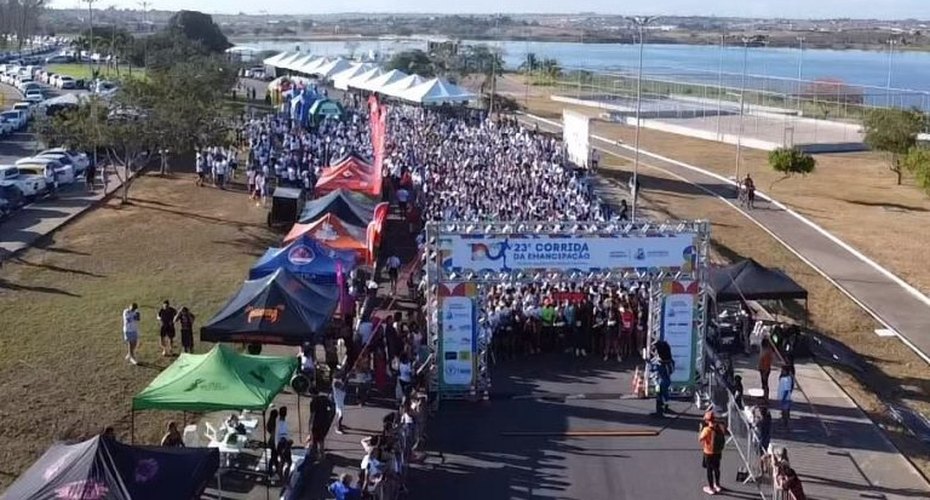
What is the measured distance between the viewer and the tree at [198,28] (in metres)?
101

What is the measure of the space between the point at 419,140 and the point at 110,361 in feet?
81.8

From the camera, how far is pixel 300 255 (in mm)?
21031

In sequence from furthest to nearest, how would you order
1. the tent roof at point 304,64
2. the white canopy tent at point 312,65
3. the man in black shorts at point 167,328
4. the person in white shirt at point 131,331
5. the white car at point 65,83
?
1. the white car at point 65,83
2. the tent roof at point 304,64
3. the white canopy tent at point 312,65
4. the man in black shorts at point 167,328
5. the person in white shirt at point 131,331

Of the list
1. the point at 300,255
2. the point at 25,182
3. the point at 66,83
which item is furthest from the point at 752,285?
the point at 66,83

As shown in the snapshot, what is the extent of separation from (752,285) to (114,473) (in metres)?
13.6

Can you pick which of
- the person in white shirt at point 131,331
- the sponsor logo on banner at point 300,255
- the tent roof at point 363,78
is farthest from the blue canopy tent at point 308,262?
the tent roof at point 363,78

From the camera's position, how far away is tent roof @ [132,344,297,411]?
13.6m

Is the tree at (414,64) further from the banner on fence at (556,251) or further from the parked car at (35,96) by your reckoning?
the banner on fence at (556,251)

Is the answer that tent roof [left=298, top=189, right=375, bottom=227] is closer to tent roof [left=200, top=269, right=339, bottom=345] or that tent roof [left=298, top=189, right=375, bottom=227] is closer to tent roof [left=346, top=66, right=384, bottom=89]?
tent roof [left=200, top=269, right=339, bottom=345]

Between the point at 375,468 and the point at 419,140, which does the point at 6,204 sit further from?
the point at 375,468

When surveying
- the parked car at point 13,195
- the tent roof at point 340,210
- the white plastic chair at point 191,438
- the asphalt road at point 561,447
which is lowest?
the asphalt road at point 561,447

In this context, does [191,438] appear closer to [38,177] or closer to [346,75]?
[38,177]

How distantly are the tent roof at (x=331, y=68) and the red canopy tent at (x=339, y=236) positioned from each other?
153 feet

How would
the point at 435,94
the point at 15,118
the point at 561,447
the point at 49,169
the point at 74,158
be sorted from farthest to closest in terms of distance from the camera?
the point at 15,118 → the point at 435,94 → the point at 74,158 → the point at 49,169 → the point at 561,447
